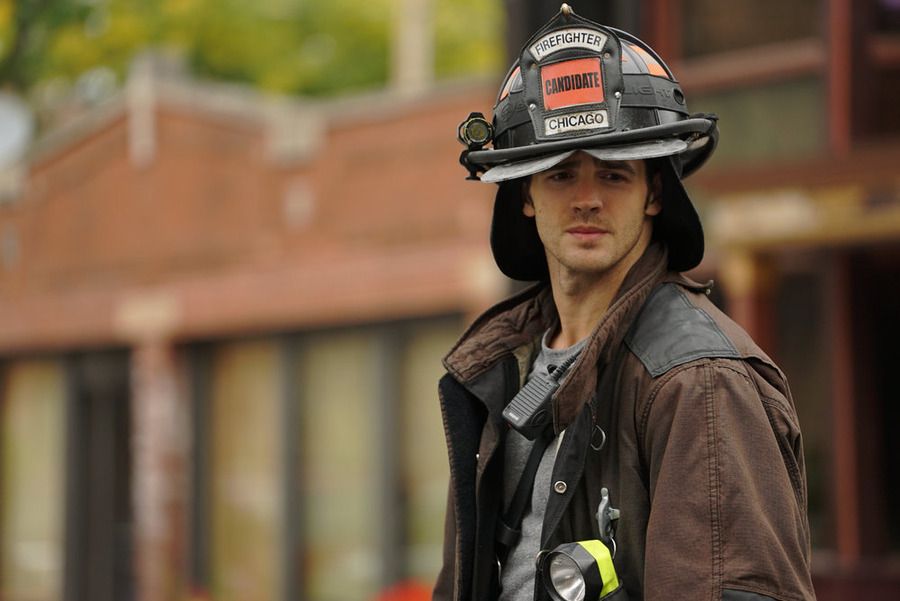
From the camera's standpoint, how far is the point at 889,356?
29.4 feet

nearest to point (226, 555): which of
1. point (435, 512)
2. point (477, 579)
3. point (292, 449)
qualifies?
point (292, 449)

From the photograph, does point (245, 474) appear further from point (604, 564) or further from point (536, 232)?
point (604, 564)

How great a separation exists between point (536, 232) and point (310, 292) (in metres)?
9.36

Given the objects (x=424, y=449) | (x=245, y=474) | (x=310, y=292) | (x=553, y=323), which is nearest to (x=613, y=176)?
(x=553, y=323)

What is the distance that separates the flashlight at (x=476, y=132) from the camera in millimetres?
2699

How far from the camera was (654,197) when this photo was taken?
2643 mm

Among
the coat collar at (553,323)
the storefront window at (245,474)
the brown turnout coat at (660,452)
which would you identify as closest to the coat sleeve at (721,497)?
the brown turnout coat at (660,452)

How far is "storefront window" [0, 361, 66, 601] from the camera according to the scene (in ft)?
49.6

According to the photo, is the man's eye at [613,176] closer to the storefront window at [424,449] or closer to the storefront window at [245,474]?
the storefront window at [424,449]

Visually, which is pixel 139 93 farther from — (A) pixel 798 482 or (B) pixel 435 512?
(A) pixel 798 482

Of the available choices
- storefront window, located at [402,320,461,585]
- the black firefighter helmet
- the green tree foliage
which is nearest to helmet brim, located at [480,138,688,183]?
the black firefighter helmet

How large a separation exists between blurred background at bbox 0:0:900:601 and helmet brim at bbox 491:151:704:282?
434 cm

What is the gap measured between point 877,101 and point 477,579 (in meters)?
6.86

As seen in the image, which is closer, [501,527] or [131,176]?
[501,527]
